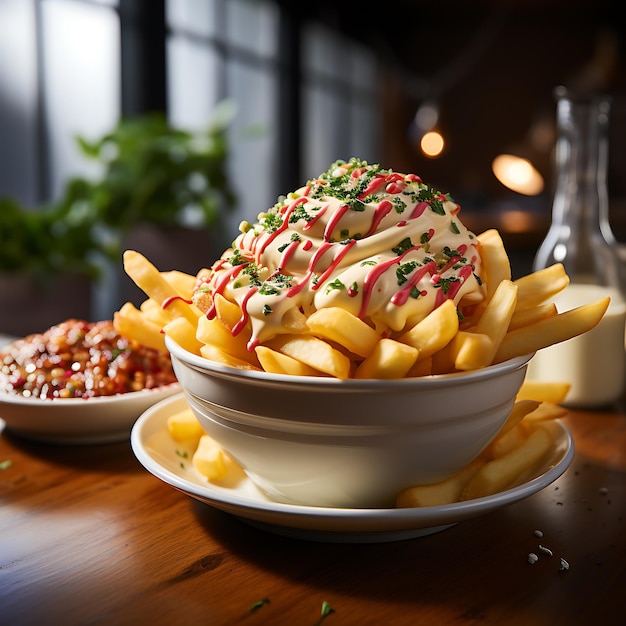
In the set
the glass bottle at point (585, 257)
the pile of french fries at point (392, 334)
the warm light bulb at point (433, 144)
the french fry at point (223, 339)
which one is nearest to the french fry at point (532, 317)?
the pile of french fries at point (392, 334)

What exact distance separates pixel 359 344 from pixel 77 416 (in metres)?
0.61

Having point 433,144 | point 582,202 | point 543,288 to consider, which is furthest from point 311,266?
point 433,144

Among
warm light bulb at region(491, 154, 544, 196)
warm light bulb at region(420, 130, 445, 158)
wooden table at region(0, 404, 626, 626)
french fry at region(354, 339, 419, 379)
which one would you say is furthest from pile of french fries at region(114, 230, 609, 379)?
warm light bulb at region(420, 130, 445, 158)

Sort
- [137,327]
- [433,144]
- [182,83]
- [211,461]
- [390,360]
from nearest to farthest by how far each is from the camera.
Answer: [390,360]
[211,461]
[137,327]
[433,144]
[182,83]

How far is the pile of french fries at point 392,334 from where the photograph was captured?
0.87 m

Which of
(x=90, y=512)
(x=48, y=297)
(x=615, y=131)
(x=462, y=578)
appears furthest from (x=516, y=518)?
(x=615, y=131)

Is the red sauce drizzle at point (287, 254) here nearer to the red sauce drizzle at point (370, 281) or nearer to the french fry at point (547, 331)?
the red sauce drizzle at point (370, 281)

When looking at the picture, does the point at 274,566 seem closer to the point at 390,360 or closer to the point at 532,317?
the point at 390,360

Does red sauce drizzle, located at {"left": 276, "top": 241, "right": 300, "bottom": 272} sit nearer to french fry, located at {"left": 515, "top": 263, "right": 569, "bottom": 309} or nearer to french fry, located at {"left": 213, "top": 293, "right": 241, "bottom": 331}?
french fry, located at {"left": 213, "top": 293, "right": 241, "bottom": 331}

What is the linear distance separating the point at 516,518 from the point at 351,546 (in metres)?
0.25

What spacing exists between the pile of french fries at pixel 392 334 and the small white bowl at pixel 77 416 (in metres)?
0.23

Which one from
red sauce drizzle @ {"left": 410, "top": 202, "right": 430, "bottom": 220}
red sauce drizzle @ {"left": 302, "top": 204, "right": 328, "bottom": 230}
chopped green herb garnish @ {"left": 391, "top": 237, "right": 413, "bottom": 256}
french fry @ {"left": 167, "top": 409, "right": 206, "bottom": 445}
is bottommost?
french fry @ {"left": 167, "top": 409, "right": 206, "bottom": 445}

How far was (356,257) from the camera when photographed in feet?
3.17

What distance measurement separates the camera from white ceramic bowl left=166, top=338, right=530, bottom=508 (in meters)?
0.86
